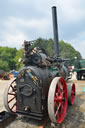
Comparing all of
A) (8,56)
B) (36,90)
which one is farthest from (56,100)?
(8,56)

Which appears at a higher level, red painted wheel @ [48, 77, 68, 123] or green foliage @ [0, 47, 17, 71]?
green foliage @ [0, 47, 17, 71]

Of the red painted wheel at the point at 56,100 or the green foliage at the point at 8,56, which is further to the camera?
the green foliage at the point at 8,56

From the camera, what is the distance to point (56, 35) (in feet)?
26.4

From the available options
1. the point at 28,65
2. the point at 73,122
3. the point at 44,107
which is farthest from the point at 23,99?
the point at 73,122

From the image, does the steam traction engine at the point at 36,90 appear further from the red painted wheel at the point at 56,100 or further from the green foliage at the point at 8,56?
the green foliage at the point at 8,56

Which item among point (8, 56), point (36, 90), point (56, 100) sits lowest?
point (56, 100)

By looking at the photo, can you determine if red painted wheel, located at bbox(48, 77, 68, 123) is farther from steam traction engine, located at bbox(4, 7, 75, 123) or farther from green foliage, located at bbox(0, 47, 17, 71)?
green foliage, located at bbox(0, 47, 17, 71)

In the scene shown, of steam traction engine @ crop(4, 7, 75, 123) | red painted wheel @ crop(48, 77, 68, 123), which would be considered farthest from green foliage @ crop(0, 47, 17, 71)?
red painted wheel @ crop(48, 77, 68, 123)

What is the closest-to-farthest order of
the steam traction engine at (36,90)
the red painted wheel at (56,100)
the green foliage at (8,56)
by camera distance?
the red painted wheel at (56,100) < the steam traction engine at (36,90) < the green foliage at (8,56)

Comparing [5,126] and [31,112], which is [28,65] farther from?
[5,126]

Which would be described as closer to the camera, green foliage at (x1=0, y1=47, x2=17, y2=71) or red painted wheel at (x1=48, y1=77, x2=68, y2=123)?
red painted wheel at (x1=48, y1=77, x2=68, y2=123)

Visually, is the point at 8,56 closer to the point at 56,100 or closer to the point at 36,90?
the point at 36,90

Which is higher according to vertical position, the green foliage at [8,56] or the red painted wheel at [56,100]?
the green foliage at [8,56]

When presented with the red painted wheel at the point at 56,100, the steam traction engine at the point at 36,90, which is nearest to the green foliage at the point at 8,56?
the steam traction engine at the point at 36,90
